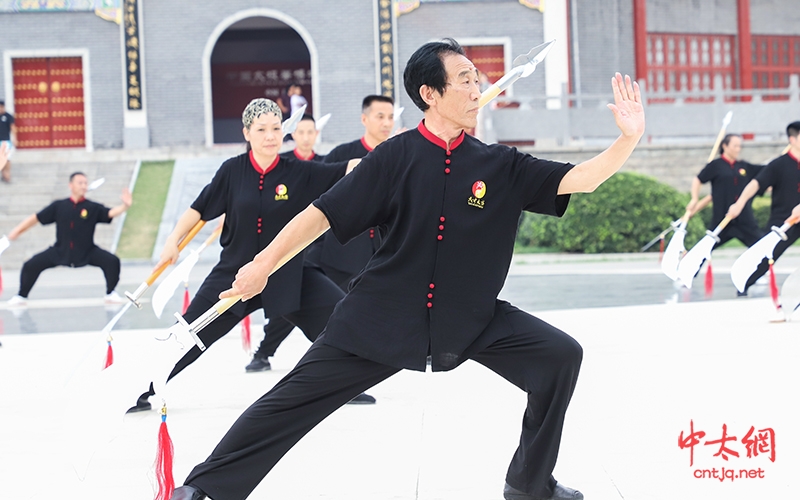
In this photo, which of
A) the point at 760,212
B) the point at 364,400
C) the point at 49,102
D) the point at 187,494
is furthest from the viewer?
the point at 49,102

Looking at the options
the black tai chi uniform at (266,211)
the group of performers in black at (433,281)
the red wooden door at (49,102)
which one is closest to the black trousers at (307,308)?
the black tai chi uniform at (266,211)

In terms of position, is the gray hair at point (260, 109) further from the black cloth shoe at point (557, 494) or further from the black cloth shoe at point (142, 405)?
the black cloth shoe at point (557, 494)

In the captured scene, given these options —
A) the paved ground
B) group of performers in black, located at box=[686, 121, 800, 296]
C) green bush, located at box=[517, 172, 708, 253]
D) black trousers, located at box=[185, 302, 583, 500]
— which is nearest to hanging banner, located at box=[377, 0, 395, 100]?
green bush, located at box=[517, 172, 708, 253]

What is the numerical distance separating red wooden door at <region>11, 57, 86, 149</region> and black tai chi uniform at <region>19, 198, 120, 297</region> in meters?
12.0

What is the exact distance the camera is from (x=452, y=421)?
4758 millimetres

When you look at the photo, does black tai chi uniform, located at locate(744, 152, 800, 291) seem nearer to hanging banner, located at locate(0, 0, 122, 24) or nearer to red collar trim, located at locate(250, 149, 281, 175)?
red collar trim, located at locate(250, 149, 281, 175)

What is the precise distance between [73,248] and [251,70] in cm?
1675

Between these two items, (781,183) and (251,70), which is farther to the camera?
(251,70)

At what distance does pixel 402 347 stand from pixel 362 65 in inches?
767

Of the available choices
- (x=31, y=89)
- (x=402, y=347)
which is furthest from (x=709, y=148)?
(x=402, y=347)

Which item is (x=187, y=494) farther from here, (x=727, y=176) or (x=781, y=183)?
(x=727, y=176)

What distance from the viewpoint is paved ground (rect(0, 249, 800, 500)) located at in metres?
3.63

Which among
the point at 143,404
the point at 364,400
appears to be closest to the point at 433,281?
the point at 364,400

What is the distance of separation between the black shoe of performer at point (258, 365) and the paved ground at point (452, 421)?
59 mm
